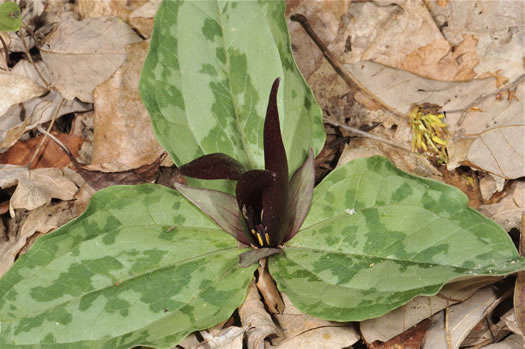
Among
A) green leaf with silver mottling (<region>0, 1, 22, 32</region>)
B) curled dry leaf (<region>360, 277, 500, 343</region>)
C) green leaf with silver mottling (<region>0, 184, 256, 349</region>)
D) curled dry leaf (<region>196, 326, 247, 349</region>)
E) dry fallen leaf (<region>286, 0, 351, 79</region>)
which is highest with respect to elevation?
green leaf with silver mottling (<region>0, 1, 22, 32</region>)

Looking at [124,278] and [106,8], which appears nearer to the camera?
[124,278]

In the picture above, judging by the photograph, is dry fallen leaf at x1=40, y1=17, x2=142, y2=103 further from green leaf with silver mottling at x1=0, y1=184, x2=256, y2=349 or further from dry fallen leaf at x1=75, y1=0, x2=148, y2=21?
green leaf with silver mottling at x1=0, y1=184, x2=256, y2=349

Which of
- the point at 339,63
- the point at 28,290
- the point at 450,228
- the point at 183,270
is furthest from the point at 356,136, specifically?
the point at 28,290

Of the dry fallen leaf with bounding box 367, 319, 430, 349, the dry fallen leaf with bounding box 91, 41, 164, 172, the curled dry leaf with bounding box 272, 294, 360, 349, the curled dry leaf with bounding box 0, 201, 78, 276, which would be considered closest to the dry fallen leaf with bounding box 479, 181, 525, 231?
the dry fallen leaf with bounding box 367, 319, 430, 349

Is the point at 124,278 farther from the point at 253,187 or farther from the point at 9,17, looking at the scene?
the point at 9,17

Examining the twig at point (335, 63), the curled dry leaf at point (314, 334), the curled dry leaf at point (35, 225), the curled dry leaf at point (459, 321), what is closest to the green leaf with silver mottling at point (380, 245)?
the curled dry leaf at point (314, 334)

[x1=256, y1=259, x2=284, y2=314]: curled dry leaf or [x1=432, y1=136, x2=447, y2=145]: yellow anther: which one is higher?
[x1=432, y1=136, x2=447, y2=145]: yellow anther

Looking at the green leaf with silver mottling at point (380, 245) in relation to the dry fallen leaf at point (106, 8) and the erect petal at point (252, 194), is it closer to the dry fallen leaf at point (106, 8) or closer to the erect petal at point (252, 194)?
the erect petal at point (252, 194)

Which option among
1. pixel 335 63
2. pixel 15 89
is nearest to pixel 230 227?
pixel 335 63
